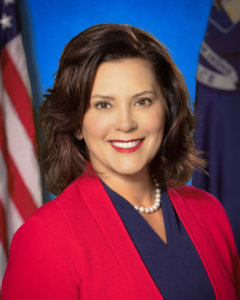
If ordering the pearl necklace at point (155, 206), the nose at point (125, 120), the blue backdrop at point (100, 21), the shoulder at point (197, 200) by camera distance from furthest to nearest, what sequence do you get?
the blue backdrop at point (100, 21)
the shoulder at point (197, 200)
the pearl necklace at point (155, 206)
the nose at point (125, 120)

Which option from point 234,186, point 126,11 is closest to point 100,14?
A: point 126,11

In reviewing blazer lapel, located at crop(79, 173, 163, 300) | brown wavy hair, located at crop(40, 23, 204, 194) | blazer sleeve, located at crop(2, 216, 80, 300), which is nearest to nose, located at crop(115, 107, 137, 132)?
brown wavy hair, located at crop(40, 23, 204, 194)

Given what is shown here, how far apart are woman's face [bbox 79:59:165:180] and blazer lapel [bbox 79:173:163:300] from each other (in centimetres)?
9

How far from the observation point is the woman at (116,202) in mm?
1021

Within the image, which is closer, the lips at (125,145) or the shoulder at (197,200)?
the lips at (125,145)

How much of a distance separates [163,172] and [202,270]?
1.23 feet

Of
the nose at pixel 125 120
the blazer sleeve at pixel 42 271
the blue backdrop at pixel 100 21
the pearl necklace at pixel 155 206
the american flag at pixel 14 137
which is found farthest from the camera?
the blue backdrop at pixel 100 21

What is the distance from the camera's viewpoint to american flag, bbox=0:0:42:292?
1866mm

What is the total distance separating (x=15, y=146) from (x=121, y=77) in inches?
38.1

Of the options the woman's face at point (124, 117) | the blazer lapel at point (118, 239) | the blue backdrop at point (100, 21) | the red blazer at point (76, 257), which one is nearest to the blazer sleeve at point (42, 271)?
the red blazer at point (76, 257)

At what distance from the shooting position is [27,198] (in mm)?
1945

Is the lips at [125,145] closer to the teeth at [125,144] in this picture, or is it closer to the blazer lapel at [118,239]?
the teeth at [125,144]

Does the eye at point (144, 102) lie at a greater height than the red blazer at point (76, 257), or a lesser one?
greater

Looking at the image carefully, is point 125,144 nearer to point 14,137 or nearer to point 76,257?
point 76,257
